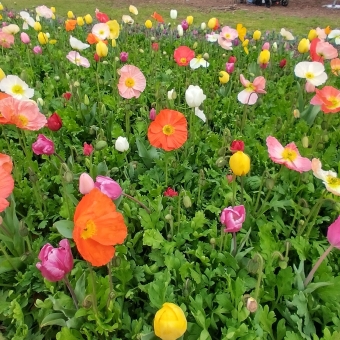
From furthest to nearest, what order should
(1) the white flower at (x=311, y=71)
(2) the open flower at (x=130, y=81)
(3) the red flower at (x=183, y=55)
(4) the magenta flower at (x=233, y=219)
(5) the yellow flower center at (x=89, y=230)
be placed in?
(3) the red flower at (x=183, y=55), (1) the white flower at (x=311, y=71), (2) the open flower at (x=130, y=81), (4) the magenta flower at (x=233, y=219), (5) the yellow flower center at (x=89, y=230)

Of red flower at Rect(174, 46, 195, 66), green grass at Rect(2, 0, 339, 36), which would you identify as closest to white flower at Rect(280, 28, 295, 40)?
red flower at Rect(174, 46, 195, 66)

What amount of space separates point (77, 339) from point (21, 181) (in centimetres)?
90

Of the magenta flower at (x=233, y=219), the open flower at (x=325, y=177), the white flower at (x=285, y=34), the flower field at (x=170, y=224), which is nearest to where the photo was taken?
the flower field at (x=170, y=224)

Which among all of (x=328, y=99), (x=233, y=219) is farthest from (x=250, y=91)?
(x=233, y=219)

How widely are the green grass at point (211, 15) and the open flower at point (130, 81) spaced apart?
613 cm

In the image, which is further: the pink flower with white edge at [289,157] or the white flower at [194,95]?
the white flower at [194,95]

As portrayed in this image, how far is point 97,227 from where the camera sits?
1125mm

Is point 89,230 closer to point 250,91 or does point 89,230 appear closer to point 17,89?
point 17,89

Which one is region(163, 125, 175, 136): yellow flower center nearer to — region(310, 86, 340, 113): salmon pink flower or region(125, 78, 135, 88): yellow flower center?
region(125, 78, 135, 88): yellow flower center

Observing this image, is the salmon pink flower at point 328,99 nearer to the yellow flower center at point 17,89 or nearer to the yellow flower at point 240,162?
the yellow flower at point 240,162

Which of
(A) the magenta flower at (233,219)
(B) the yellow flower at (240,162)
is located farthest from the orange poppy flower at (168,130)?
(A) the magenta flower at (233,219)

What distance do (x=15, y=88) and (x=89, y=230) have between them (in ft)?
4.43

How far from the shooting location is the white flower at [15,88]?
2135mm

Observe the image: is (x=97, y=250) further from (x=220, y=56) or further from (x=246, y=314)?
(x=220, y=56)
